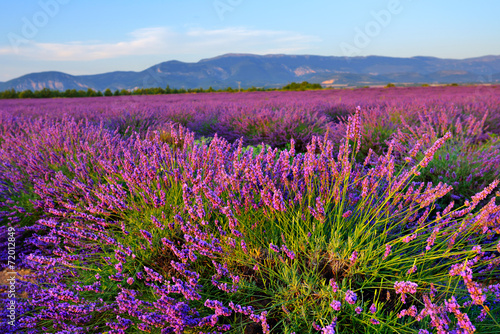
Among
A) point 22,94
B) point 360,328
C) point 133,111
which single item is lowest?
point 360,328

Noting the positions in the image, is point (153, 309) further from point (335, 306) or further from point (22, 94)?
point (22, 94)

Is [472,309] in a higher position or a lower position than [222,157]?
lower

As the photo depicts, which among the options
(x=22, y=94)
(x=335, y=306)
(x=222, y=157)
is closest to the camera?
(x=335, y=306)

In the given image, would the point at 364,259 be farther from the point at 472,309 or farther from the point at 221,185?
the point at 221,185

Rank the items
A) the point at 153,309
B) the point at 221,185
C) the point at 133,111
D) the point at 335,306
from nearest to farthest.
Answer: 1. the point at 335,306
2. the point at 153,309
3. the point at 221,185
4. the point at 133,111

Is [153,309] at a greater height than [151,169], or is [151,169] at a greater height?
[151,169]

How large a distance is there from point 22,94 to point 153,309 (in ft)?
120

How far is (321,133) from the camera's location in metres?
5.36

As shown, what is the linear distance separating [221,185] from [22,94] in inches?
1435

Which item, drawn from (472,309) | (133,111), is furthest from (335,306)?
(133,111)

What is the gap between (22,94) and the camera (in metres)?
29.4

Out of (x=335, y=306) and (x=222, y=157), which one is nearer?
(x=335, y=306)

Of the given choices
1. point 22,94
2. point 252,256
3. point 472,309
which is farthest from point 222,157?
point 22,94

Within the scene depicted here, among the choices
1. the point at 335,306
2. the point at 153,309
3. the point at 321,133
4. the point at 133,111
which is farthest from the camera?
the point at 133,111
